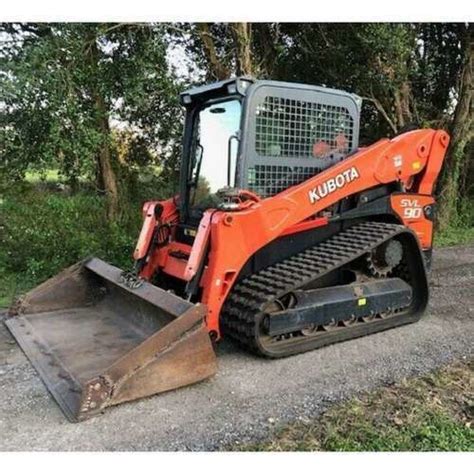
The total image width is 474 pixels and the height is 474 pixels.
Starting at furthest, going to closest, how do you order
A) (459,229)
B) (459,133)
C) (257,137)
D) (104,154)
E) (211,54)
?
(459,229), (459,133), (211,54), (104,154), (257,137)

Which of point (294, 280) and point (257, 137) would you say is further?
point (257, 137)

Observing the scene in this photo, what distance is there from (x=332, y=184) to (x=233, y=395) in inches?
77.5

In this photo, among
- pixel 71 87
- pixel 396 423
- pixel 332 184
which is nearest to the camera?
pixel 396 423

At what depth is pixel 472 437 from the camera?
9.52ft

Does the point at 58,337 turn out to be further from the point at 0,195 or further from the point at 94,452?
the point at 0,195

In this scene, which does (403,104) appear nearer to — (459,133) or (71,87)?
(459,133)

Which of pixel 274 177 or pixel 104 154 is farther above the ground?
pixel 274 177

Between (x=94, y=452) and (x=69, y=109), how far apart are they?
14.3 ft

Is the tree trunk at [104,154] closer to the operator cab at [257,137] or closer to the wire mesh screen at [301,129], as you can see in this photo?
the operator cab at [257,137]

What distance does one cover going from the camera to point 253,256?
4.37 meters

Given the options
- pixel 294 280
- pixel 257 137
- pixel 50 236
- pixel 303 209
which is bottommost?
pixel 50 236

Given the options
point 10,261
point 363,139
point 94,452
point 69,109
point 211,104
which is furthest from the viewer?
point 363,139

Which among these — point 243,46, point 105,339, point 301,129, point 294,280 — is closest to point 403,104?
point 243,46

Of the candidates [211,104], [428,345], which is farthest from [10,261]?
[428,345]
